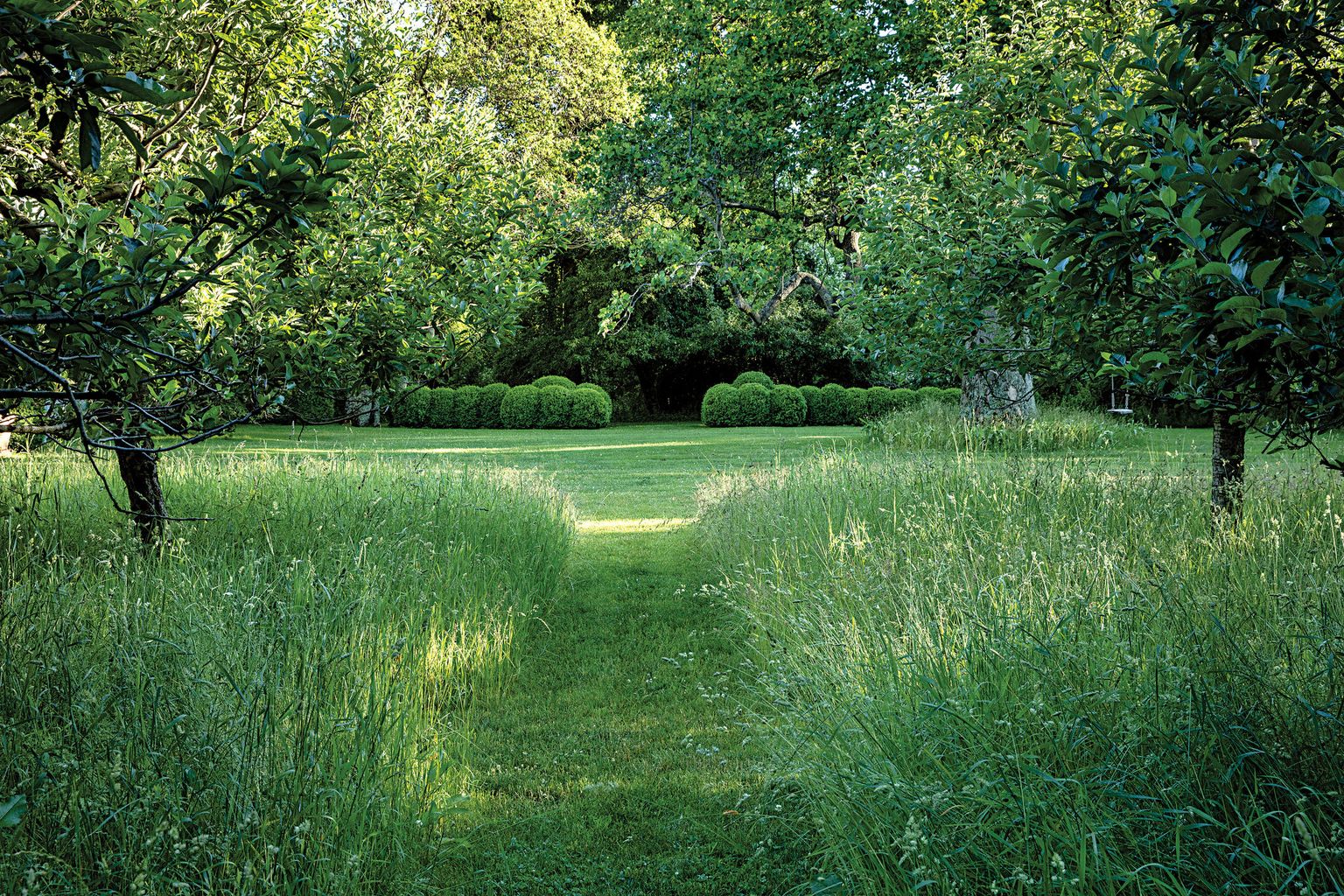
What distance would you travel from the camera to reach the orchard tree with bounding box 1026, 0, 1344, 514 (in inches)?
85.0

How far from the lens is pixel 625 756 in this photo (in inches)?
172

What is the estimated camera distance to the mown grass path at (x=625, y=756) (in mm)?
3354

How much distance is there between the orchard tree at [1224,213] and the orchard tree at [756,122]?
Answer: 391 inches

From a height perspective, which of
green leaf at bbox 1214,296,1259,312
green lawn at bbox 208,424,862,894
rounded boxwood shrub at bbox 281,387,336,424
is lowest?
green lawn at bbox 208,424,862,894

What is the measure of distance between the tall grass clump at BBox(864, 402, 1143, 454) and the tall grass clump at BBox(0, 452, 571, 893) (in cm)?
843

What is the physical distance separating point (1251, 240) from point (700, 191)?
1231 cm

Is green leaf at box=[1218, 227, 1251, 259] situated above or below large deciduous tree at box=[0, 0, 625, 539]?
below

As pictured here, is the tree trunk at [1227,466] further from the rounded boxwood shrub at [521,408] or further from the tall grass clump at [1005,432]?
the rounded boxwood shrub at [521,408]

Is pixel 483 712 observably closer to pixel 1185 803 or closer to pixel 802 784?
pixel 802 784

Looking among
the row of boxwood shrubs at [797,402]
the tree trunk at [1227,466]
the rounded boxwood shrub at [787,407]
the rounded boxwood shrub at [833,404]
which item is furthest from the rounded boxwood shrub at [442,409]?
the tree trunk at [1227,466]

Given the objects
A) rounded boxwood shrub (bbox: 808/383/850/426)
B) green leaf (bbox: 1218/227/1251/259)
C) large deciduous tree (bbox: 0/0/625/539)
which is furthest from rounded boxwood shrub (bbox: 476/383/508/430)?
green leaf (bbox: 1218/227/1251/259)

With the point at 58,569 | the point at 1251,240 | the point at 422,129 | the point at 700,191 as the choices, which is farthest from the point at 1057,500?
the point at 700,191

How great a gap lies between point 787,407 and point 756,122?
14.4 meters

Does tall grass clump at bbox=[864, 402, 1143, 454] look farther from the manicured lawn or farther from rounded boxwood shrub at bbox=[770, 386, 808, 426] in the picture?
rounded boxwood shrub at bbox=[770, 386, 808, 426]
